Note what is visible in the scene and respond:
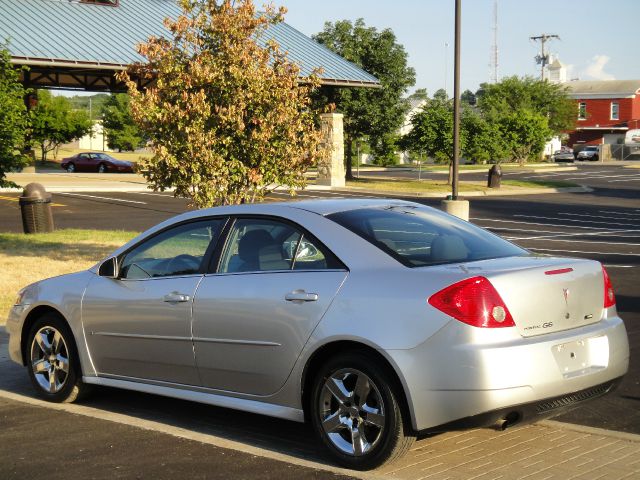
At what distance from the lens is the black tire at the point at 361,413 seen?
18.3 ft

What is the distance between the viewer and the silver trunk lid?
5.54m

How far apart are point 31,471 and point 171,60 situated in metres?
9.49

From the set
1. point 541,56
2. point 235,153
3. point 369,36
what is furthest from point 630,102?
point 235,153

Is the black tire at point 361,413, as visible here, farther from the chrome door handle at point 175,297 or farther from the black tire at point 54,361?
the black tire at point 54,361

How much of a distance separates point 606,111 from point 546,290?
315ft

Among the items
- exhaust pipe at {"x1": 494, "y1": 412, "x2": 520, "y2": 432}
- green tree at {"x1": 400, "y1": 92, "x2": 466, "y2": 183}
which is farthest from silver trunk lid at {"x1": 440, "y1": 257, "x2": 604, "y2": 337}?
green tree at {"x1": 400, "y1": 92, "x2": 466, "y2": 183}

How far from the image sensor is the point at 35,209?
21.4 m

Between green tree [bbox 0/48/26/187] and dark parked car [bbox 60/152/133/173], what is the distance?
128 ft

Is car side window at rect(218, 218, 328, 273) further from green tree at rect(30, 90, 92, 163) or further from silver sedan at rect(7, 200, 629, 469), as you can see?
green tree at rect(30, 90, 92, 163)

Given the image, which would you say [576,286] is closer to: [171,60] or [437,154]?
[171,60]

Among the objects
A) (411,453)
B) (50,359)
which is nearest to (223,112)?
(50,359)

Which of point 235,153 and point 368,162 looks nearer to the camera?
point 235,153

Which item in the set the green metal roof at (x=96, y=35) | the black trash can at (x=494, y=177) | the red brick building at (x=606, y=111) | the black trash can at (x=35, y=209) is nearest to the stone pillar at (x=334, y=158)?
the green metal roof at (x=96, y=35)

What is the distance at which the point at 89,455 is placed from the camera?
6141 millimetres
